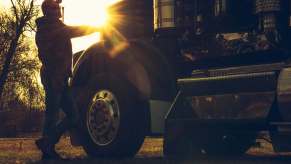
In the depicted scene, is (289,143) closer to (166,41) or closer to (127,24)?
(166,41)

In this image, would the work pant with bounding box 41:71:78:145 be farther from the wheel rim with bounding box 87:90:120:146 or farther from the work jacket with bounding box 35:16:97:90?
the wheel rim with bounding box 87:90:120:146

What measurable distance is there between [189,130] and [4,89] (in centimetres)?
2928

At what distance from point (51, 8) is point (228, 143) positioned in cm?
266

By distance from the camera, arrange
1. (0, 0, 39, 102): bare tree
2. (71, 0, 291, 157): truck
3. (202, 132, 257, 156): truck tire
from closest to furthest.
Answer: (71, 0, 291, 157): truck → (202, 132, 257, 156): truck tire → (0, 0, 39, 102): bare tree

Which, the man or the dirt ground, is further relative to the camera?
the man

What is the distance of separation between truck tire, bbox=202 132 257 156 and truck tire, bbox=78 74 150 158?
1.07m

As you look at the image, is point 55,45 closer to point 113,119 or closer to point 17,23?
point 113,119

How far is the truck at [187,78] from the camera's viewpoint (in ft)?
17.4

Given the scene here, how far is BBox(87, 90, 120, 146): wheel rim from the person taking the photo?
20.3ft

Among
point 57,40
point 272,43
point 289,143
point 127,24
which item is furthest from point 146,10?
point 289,143

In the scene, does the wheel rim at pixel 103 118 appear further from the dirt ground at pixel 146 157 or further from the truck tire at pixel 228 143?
the truck tire at pixel 228 143

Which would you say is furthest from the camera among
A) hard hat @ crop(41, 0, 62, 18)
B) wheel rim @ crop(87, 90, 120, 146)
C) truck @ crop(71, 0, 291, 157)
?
wheel rim @ crop(87, 90, 120, 146)

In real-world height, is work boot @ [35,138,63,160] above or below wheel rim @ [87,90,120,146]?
below

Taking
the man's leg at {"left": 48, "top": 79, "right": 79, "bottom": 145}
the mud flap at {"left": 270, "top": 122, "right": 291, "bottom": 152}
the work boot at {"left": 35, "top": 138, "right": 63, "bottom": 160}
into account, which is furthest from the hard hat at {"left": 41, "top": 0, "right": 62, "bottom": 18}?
the mud flap at {"left": 270, "top": 122, "right": 291, "bottom": 152}
